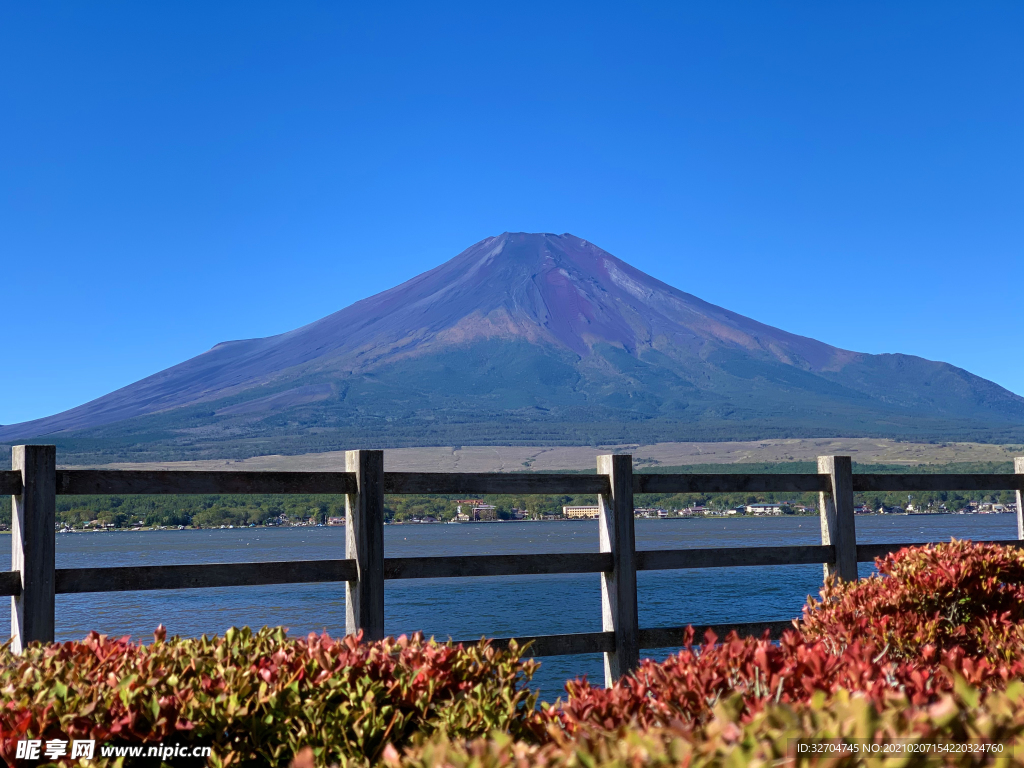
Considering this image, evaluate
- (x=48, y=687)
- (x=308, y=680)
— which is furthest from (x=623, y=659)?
(x=48, y=687)

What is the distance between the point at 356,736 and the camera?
272 cm

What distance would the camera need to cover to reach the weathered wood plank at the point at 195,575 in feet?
16.8

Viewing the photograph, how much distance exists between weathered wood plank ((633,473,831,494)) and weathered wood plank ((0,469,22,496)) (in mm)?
3627

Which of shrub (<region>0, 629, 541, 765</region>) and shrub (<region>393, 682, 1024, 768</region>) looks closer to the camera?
shrub (<region>393, 682, 1024, 768</region>)

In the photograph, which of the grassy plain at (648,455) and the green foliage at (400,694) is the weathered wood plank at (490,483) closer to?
the green foliage at (400,694)

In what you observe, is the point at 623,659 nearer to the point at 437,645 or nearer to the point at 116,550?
the point at 437,645

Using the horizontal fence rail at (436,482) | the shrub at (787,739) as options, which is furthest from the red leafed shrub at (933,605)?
the shrub at (787,739)

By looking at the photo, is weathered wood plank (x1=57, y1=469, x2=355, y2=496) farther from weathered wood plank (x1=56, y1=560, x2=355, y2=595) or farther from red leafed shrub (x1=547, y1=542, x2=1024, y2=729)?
red leafed shrub (x1=547, y1=542, x2=1024, y2=729)

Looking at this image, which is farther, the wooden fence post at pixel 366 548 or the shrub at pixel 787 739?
the wooden fence post at pixel 366 548

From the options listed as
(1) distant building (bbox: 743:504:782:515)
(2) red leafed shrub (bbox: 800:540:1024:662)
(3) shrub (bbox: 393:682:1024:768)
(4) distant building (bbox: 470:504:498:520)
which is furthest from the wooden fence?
(1) distant building (bbox: 743:504:782:515)

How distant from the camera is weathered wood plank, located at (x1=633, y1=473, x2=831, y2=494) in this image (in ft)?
22.0

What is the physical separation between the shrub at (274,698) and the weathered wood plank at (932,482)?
5161mm

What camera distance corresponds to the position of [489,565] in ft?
19.8

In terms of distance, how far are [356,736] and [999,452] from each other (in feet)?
525
